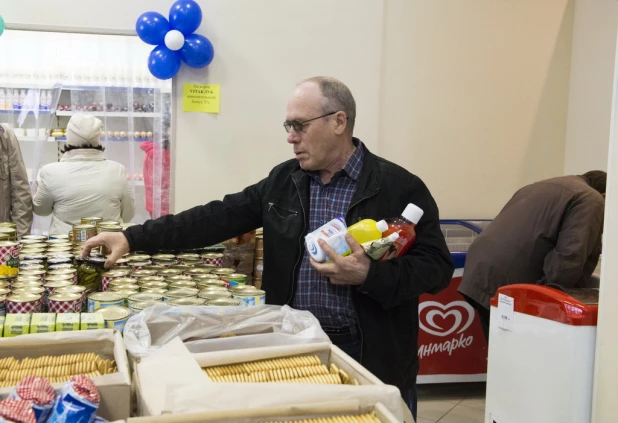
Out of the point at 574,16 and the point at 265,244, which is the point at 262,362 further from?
the point at 574,16

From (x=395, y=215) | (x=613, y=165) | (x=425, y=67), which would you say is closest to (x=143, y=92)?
(x=425, y=67)

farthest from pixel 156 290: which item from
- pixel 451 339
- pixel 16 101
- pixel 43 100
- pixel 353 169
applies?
pixel 16 101

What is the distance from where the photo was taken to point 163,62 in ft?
14.9

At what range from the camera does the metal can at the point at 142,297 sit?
6.19 ft

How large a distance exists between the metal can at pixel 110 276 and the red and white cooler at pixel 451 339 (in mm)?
2716

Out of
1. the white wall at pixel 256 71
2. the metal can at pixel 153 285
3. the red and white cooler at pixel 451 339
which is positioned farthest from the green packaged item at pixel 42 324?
the white wall at pixel 256 71

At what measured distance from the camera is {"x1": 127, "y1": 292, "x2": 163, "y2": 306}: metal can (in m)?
1.89

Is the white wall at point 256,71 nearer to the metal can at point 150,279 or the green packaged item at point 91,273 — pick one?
the green packaged item at point 91,273

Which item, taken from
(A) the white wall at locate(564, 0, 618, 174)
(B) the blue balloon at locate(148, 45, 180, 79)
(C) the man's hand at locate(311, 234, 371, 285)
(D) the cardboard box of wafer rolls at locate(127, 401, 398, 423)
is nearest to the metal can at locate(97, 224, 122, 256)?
(C) the man's hand at locate(311, 234, 371, 285)

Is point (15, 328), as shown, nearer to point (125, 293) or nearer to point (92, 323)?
point (92, 323)

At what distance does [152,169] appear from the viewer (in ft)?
16.8

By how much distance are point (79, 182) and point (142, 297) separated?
2.75 m

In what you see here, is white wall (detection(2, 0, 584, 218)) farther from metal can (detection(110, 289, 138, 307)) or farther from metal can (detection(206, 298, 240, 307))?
metal can (detection(206, 298, 240, 307))

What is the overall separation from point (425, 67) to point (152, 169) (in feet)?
7.96
